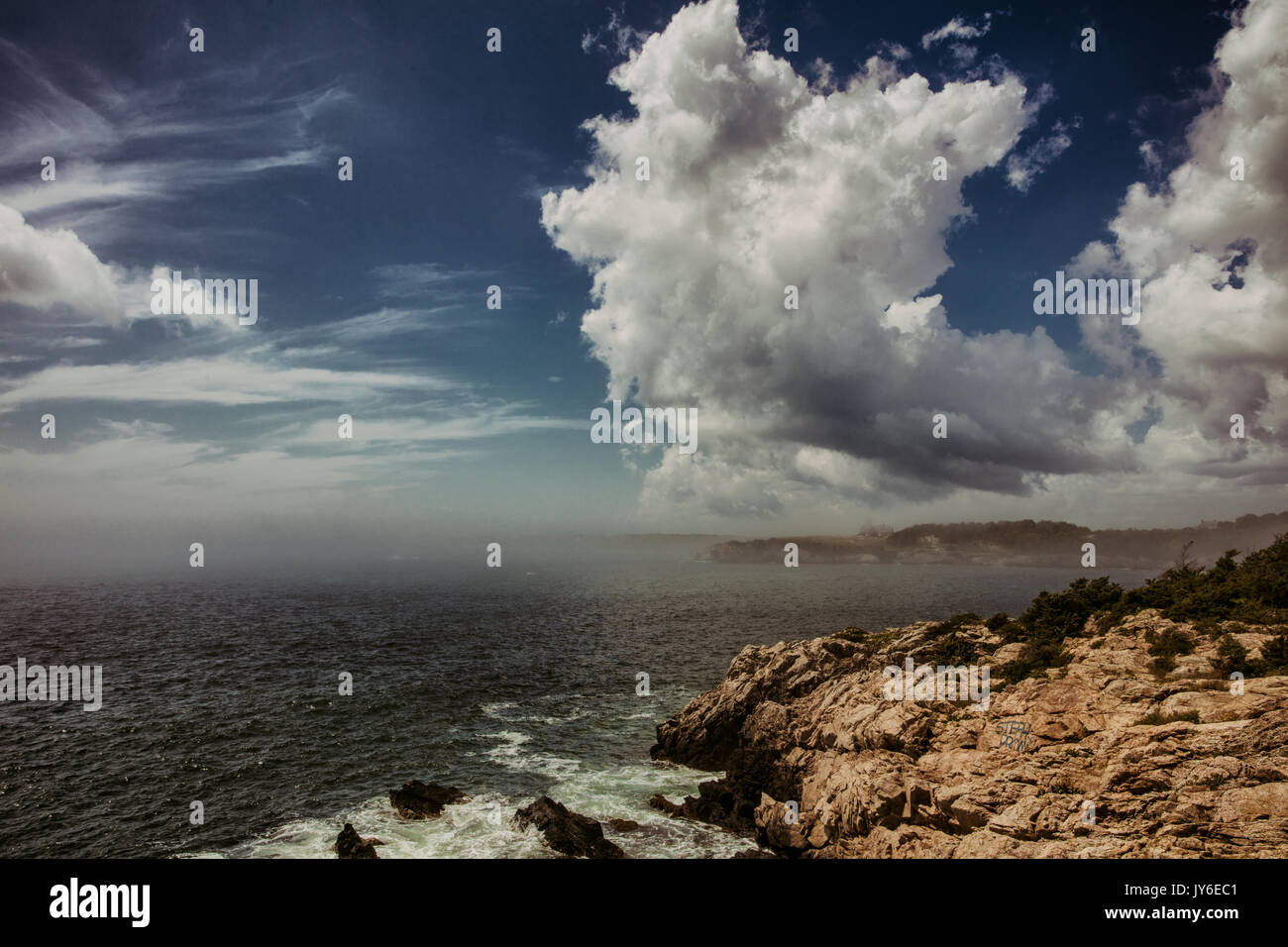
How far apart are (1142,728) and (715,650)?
64510 mm

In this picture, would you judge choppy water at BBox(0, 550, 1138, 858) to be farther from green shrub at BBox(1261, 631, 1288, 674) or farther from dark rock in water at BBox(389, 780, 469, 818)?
green shrub at BBox(1261, 631, 1288, 674)

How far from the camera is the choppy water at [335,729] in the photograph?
34188mm

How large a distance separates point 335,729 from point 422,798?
18.6 meters

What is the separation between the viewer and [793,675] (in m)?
47.1

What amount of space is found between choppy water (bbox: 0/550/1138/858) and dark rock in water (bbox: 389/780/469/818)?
37.7 inches

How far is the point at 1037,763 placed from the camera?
82.9 feet

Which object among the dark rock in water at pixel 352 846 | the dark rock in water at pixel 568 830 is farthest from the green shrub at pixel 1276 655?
the dark rock in water at pixel 352 846

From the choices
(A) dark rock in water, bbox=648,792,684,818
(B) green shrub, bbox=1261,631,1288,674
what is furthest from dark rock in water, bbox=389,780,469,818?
(B) green shrub, bbox=1261,631,1288,674

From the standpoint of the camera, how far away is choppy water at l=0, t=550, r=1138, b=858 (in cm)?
3419

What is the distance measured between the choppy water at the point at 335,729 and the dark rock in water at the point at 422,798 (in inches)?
37.7

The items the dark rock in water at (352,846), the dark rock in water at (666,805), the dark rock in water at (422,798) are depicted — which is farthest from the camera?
the dark rock in water at (666,805)

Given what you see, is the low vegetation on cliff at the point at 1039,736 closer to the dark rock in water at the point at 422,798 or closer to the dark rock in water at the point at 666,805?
the dark rock in water at the point at 666,805
